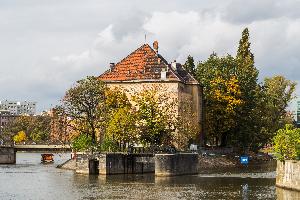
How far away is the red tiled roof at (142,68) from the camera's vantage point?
11281cm

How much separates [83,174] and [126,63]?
3092 centimetres

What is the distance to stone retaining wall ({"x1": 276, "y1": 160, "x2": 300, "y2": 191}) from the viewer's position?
64.3 metres

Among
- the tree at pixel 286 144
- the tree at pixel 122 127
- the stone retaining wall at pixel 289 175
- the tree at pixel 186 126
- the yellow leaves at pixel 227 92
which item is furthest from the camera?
the yellow leaves at pixel 227 92

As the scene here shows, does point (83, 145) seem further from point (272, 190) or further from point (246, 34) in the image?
point (246, 34)

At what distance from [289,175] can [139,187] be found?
587 inches

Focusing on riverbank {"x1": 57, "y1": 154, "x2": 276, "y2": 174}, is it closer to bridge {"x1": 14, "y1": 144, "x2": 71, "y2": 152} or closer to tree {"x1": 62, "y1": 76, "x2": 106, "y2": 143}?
tree {"x1": 62, "y1": 76, "x2": 106, "y2": 143}

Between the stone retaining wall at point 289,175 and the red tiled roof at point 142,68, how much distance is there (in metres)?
44.9

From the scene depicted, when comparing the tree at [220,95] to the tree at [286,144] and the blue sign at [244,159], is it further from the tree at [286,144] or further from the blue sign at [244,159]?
the tree at [286,144]

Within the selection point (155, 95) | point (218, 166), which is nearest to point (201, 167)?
point (218, 166)

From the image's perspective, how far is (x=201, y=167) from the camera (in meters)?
103

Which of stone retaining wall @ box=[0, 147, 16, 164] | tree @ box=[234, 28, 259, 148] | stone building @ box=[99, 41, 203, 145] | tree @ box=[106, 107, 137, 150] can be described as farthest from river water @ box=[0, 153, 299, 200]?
stone retaining wall @ box=[0, 147, 16, 164]

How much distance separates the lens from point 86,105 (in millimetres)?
106688

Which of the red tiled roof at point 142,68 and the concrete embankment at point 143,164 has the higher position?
the red tiled roof at point 142,68

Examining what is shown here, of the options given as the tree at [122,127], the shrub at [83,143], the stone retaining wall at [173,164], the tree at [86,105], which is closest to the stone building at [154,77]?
the tree at [86,105]
